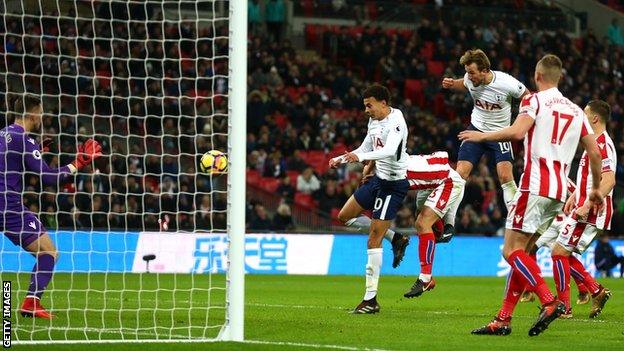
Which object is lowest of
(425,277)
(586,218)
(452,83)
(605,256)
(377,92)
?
(605,256)

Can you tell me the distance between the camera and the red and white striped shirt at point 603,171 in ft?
38.3

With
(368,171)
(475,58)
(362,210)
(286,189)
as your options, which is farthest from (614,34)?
(362,210)

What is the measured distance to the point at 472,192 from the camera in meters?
26.5


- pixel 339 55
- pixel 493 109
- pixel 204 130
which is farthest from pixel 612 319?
pixel 339 55

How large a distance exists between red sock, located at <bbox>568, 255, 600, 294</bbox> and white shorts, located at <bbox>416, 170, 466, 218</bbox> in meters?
1.50

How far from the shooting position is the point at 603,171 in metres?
11.5

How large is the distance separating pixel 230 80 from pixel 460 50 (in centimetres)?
2458

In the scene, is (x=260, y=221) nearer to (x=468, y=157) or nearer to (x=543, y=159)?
(x=468, y=157)

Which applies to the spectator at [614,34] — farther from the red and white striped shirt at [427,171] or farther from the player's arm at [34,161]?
the player's arm at [34,161]

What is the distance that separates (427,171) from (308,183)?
12.8m

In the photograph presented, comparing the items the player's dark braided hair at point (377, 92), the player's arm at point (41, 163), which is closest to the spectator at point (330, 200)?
the player's dark braided hair at point (377, 92)

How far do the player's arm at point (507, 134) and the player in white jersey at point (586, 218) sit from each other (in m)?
1.67

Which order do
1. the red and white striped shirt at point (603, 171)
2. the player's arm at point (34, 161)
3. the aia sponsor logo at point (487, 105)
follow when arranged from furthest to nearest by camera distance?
the aia sponsor logo at point (487, 105)
the red and white striped shirt at point (603, 171)
the player's arm at point (34, 161)

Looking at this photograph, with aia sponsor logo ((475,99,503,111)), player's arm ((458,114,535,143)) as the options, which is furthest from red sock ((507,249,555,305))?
aia sponsor logo ((475,99,503,111))
